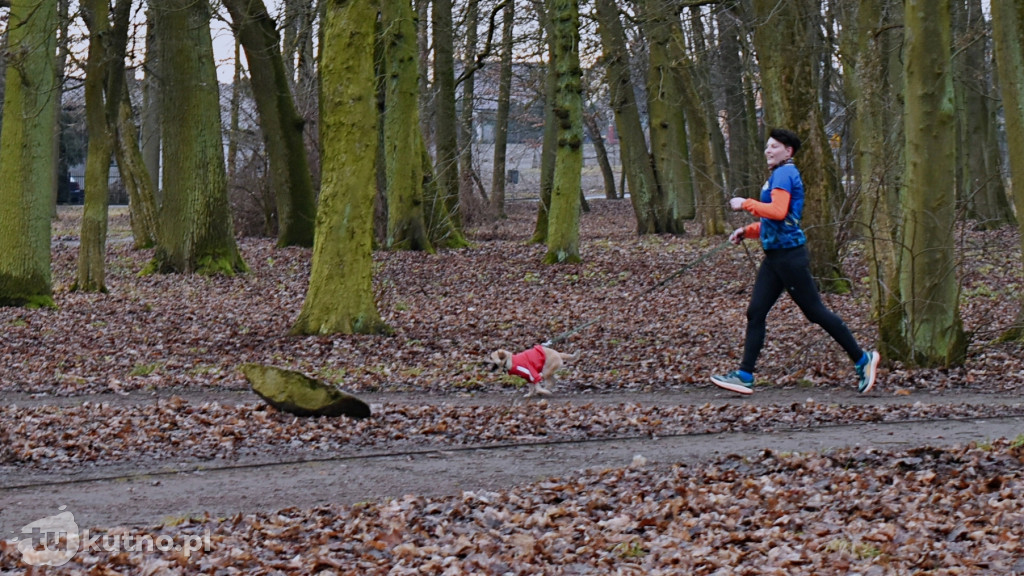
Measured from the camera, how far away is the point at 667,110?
94.5 ft

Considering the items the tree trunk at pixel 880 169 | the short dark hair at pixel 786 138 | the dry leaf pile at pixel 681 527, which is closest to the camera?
the dry leaf pile at pixel 681 527

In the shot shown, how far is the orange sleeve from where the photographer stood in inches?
336

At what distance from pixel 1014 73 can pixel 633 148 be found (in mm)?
16742

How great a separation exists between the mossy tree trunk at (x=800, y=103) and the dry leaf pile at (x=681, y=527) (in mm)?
9353

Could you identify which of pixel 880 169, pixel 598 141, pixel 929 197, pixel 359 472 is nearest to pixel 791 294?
pixel 929 197

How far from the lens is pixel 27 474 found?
732 cm

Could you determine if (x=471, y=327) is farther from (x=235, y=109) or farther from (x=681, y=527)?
(x=235, y=109)

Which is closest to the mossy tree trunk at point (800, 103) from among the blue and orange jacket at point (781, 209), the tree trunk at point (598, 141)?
the blue and orange jacket at point (781, 209)

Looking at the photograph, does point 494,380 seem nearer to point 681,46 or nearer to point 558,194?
point 558,194

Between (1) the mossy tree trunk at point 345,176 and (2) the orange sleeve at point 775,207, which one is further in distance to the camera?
(1) the mossy tree trunk at point 345,176

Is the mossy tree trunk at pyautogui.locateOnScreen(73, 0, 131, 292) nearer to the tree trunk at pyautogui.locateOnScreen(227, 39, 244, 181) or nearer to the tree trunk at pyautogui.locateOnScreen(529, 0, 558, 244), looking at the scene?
the tree trunk at pyautogui.locateOnScreen(529, 0, 558, 244)

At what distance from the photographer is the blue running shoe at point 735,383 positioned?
9469 millimetres
